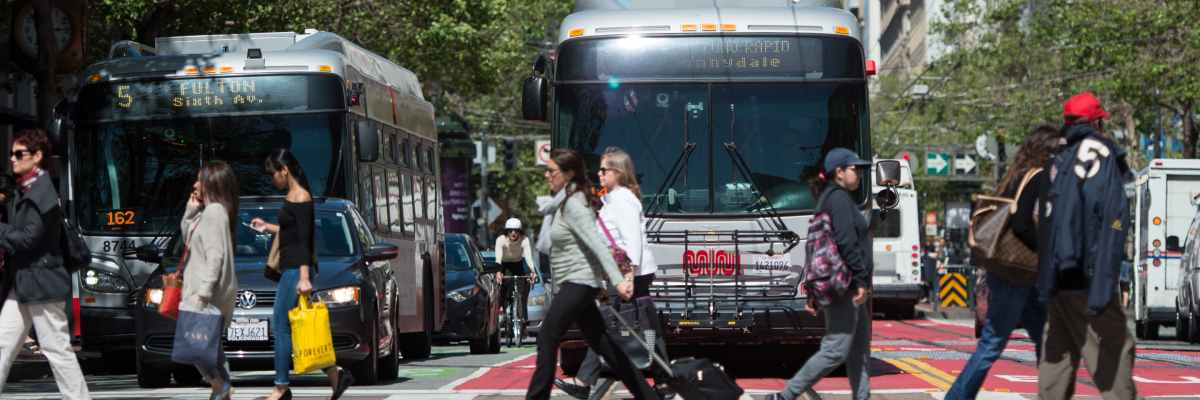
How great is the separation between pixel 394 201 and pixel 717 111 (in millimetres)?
4904

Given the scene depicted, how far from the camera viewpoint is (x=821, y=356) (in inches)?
297

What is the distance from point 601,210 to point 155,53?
291 inches

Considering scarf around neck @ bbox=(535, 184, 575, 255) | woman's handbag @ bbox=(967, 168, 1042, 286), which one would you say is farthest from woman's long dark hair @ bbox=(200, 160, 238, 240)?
woman's handbag @ bbox=(967, 168, 1042, 286)

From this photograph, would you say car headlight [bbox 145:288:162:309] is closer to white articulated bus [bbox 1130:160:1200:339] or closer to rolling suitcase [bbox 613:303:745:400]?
rolling suitcase [bbox 613:303:745:400]

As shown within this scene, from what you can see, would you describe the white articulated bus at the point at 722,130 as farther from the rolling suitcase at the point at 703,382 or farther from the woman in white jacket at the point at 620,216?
the rolling suitcase at the point at 703,382

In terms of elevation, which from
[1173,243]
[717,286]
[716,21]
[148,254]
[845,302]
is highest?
[716,21]

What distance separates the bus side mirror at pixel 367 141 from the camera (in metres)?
13.0

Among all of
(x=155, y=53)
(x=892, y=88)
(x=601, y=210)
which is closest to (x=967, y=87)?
(x=892, y=88)

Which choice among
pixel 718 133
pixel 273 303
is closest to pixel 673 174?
pixel 718 133

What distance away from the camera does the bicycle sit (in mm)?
18562

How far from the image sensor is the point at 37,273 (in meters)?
7.76

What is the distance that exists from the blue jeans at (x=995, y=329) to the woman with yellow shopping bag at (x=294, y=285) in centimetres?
363

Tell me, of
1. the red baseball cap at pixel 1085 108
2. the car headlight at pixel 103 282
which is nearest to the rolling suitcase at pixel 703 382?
the red baseball cap at pixel 1085 108

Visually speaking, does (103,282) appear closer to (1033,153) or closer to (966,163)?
(1033,153)
